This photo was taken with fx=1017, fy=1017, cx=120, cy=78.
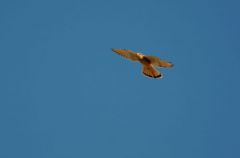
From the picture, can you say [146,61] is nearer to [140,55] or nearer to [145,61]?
[145,61]

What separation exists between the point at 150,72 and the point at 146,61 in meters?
0.29

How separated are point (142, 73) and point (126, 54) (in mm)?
656

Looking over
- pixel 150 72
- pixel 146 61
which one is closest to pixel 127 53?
pixel 146 61

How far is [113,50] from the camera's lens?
24172 mm

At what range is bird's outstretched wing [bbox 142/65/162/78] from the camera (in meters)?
24.8

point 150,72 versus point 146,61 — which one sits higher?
point 146,61

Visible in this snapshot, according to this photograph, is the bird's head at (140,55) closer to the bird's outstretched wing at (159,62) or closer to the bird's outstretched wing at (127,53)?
the bird's outstretched wing at (127,53)

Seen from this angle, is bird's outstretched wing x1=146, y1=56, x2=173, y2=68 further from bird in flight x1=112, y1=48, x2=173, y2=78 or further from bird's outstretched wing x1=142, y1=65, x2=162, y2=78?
bird's outstretched wing x1=142, y1=65, x2=162, y2=78

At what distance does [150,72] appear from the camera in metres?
24.9

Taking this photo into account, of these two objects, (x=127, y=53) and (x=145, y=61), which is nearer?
(x=127, y=53)

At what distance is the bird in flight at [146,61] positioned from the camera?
24.6 m

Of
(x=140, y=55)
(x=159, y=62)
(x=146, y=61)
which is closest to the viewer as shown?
(x=159, y=62)

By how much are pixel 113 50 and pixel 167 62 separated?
1313mm

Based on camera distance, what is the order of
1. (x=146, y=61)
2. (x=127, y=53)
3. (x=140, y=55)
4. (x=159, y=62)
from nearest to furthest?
(x=159, y=62) → (x=127, y=53) → (x=146, y=61) → (x=140, y=55)
